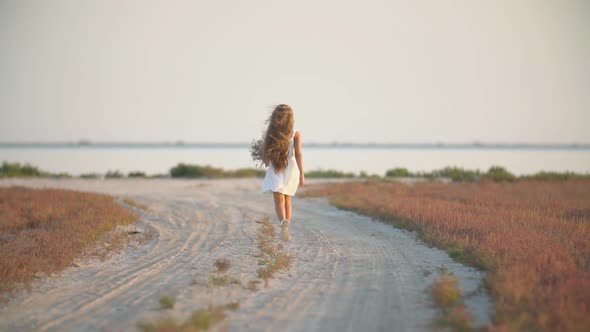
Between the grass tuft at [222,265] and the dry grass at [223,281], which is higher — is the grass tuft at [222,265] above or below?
above

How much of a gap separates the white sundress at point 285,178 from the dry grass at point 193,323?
4320 mm

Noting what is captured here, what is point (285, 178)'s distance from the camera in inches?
369

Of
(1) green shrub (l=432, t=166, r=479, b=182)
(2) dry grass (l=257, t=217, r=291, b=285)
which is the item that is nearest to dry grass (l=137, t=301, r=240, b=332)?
(2) dry grass (l=257, t=217, r=291, b=285)

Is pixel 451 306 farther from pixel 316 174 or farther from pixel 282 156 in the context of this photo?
pixel 316 174

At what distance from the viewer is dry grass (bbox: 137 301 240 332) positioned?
A: 4.43m

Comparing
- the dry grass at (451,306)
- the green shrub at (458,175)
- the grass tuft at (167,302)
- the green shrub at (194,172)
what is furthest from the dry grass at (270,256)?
the green shrub at (194,172)

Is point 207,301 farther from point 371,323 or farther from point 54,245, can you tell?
point 54,245

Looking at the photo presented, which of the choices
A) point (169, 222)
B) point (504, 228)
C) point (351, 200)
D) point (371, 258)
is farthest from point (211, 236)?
point (351, 200)

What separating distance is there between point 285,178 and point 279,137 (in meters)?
0.78

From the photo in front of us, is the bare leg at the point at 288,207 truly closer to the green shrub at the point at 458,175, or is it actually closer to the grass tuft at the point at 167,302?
the grass tuft at the point at 167,302

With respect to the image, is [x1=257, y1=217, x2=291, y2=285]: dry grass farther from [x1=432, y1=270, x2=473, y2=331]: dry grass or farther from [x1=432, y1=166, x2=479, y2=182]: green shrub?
[x1=432, y1=166, x2=479, y2=182]: green shrub

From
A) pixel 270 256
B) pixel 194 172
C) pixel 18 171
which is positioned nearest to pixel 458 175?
pixel 194 172

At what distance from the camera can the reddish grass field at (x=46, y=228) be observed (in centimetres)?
686

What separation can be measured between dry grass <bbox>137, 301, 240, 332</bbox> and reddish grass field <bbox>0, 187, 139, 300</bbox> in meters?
2.52
